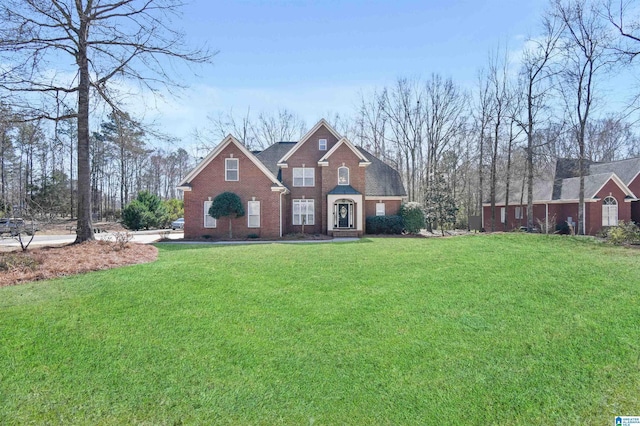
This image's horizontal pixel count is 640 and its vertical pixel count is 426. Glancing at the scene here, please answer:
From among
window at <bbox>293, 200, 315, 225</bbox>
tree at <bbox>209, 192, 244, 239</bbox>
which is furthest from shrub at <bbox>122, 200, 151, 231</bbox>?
window at <bbox>293, 200, 315, 225</bbox>

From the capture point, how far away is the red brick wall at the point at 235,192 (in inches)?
790

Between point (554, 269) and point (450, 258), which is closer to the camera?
point (554, 269)

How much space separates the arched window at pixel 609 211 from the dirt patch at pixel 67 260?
1176 inches

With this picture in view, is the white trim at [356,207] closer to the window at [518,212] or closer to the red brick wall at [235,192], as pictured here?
the red brick wall at [235,192]

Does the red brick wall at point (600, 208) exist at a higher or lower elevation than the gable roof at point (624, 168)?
lower

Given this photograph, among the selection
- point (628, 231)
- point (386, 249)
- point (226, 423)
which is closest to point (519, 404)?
point (226, 423)

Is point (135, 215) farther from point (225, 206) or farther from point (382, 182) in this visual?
point (382, 182)

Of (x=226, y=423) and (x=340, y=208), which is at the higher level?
(x=340, y=208)

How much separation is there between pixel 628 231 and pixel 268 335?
14691mm

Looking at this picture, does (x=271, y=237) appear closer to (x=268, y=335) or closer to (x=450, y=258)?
(x=450, y=258)

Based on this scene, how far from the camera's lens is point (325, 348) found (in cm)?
477

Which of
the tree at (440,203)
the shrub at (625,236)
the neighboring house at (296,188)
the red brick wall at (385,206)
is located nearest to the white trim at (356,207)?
the neighboring house at (296,188)

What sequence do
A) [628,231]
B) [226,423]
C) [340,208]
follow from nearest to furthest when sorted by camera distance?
[226,423] → [628,231] → [340,208]

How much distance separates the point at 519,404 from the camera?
12.2 ft
